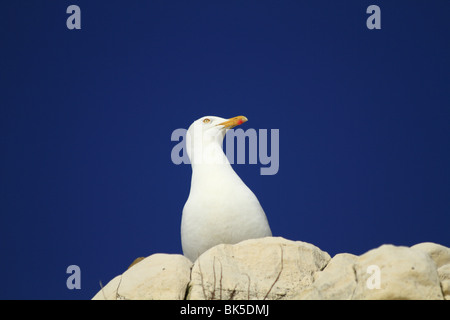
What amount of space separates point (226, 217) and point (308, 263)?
1.53 m

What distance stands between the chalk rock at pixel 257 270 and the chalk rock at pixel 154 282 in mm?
140

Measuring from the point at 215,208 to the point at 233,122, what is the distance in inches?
66.5

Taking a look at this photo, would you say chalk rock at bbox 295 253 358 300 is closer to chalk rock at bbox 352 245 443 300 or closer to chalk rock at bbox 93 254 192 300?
chalk rock at bbox 352 245 443 300

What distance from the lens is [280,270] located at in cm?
650

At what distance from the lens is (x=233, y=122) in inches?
353

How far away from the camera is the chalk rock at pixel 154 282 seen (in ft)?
20.5

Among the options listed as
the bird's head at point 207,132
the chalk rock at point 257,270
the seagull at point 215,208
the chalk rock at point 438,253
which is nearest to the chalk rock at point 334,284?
the chalk rock at point 257,270

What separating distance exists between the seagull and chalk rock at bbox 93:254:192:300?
3.44ft

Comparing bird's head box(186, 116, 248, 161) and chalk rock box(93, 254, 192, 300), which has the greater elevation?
bird's head box(186, 116, 248, 161)

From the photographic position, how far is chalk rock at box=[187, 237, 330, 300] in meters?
6.16

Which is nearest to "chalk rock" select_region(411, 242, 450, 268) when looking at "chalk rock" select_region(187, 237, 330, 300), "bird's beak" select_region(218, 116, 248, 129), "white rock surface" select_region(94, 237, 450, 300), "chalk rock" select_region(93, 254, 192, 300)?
"white rock surface" select_region(94, 237, 450, 300)

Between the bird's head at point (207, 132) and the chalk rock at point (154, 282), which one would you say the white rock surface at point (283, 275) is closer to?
the chalk rock at point (154, 282)

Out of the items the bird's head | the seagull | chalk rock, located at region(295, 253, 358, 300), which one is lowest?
chalk rock, located at region(295, 253, 358, 300)
